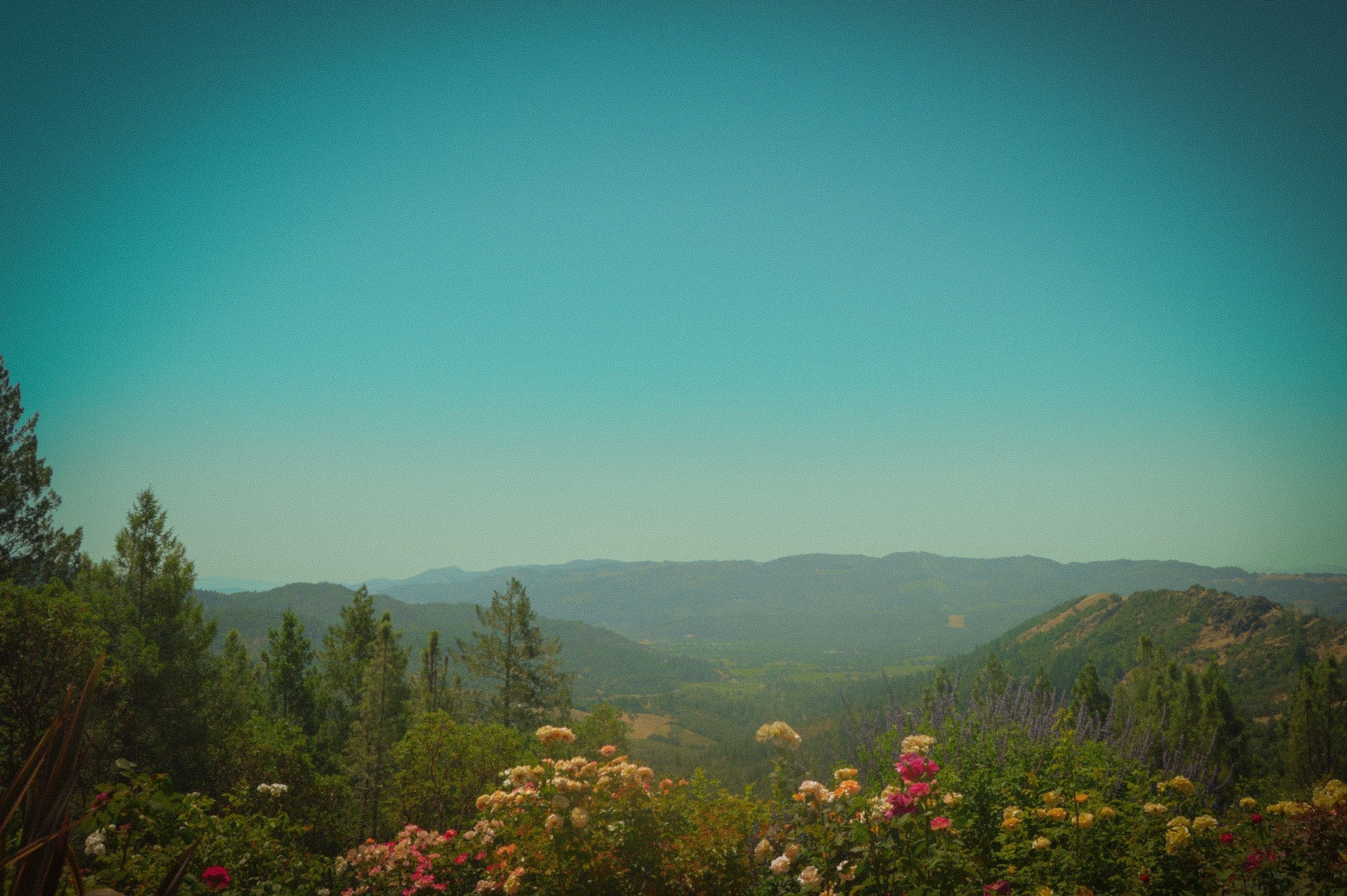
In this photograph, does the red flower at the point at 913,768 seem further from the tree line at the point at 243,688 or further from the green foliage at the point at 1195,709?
the green foliage at the point at 1195,709

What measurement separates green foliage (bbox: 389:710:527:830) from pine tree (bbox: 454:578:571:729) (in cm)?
1322

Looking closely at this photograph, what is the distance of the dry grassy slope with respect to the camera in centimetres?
6644

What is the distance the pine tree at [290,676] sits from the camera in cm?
2148

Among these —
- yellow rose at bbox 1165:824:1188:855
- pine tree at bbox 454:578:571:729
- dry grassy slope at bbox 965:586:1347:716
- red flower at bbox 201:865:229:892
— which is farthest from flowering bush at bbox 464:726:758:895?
dry grassy slope at bbox 965:586:1347:716

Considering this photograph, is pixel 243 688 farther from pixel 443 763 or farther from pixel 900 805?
pixel 900 805

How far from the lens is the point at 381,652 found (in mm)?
20922

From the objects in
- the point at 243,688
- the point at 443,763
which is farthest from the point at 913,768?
the point at 243,688

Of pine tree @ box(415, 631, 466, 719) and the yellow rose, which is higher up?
the yellow rose

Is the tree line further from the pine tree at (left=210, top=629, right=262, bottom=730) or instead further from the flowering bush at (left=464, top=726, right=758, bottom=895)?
the flowering bush at (left=464, top=726, right=758, bottom=895)

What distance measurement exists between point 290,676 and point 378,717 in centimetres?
461

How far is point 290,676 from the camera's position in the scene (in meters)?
21.8

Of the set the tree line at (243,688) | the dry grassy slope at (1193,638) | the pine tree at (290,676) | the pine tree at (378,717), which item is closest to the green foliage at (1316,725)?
the dry grassy slope at (1193,638)

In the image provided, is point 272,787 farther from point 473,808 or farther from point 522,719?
point 522,719

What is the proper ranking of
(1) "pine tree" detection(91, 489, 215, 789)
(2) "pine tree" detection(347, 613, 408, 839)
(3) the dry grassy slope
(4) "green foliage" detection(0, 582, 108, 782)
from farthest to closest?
(3) the dry grassy slope → (2) "pine tree" detection(347, 613, 408, 839) → (1) "pine tree" detection(91, 489, 215, 789) → (4) "green foliage" detection(0, 582, 108, 782)
